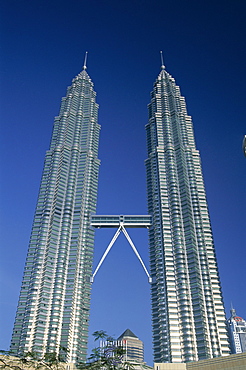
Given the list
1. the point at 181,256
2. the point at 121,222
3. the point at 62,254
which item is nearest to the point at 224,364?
the point at 181,256

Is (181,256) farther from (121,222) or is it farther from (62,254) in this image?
(62,254)

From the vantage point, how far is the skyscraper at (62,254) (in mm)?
129500

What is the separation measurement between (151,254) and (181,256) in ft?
48.2

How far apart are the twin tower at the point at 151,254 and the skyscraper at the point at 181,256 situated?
36 cm

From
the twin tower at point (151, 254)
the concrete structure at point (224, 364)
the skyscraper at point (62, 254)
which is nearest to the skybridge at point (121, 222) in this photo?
the twin tower at point (151, 254)

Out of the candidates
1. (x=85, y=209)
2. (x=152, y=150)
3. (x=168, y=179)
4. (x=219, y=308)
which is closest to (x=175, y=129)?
(x=152, y=150)

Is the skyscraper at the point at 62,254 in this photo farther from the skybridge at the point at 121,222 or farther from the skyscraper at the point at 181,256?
the skyscraper at the point at 181,256

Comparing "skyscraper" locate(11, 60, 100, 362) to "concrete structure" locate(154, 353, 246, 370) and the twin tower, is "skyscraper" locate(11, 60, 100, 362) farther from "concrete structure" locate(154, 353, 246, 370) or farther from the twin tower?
"concrete structure" locate(154, 353, 246, 370)

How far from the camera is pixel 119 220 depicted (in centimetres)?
15950

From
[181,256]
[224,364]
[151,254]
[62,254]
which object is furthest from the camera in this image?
[151,254]

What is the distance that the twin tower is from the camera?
12788cm

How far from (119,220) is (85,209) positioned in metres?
15.6

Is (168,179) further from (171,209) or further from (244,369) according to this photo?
(244,369)

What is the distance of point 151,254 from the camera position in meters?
152
